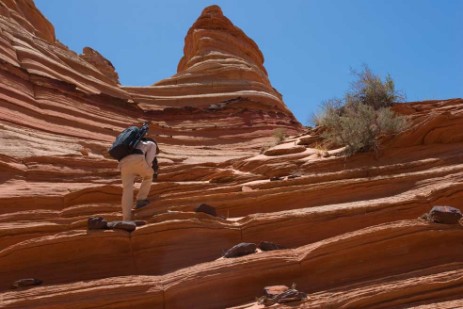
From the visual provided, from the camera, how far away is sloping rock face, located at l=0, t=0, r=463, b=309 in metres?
6.58

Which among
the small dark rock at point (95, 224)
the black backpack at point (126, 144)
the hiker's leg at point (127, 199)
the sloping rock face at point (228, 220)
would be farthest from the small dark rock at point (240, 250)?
the black backpack at point (126, 144)

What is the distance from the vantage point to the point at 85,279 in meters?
7.41

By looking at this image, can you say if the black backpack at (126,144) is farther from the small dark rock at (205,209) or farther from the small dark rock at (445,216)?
the small dark rock at (445,216)

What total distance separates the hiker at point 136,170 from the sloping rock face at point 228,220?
1.25 feet

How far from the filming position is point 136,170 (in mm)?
9055

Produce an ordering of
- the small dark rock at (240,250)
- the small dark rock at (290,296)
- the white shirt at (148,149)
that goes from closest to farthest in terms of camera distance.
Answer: the small dark rock at (290,296) → the small dark rock at (240,250) → the white shirt at (148,149)

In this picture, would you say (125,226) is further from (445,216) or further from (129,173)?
(445,216)

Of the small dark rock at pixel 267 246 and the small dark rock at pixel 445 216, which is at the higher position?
the small dark rock at pixel 445 216

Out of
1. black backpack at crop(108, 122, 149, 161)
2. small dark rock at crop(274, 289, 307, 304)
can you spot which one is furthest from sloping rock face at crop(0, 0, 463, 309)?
black backpack at crop(108, 122, 149, 161)

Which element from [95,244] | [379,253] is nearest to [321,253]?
[379,253]

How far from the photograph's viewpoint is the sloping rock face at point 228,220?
6.58m

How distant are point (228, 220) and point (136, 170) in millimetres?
1798

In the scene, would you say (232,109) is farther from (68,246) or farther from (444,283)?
(444,283)

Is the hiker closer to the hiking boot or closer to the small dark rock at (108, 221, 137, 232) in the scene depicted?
the hiking boot
